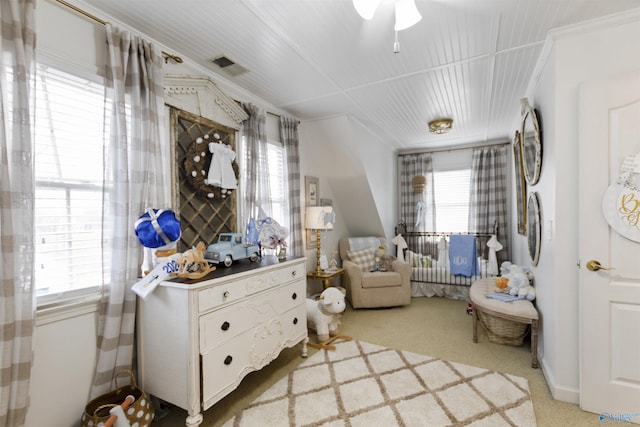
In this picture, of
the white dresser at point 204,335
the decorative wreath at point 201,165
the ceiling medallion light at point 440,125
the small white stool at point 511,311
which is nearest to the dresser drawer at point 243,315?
the white dresser at point 204,335

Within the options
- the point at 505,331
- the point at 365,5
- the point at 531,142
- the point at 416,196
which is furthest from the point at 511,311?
the point at 416,196

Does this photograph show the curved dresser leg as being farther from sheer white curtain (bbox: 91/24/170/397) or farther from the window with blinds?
the window with blinds

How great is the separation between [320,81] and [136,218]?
1.84 metres

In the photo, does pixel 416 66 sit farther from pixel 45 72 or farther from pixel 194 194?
pixel 45 72

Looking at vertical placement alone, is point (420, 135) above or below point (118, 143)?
above

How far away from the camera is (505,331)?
8.93ft

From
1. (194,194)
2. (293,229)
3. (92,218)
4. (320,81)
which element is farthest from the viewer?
(293,229)

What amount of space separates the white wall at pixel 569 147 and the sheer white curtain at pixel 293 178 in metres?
2.27

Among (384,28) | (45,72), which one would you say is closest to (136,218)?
(45,72)

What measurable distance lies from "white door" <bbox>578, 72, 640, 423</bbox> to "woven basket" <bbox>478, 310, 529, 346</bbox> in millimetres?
880

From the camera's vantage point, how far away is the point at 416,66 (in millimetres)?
2311

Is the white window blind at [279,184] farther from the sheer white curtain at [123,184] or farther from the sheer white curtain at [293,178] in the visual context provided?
the sheer white curtain at [123,184]

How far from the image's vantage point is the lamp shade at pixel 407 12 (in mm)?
1406

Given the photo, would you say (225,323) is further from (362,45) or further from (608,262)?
(608,262)
